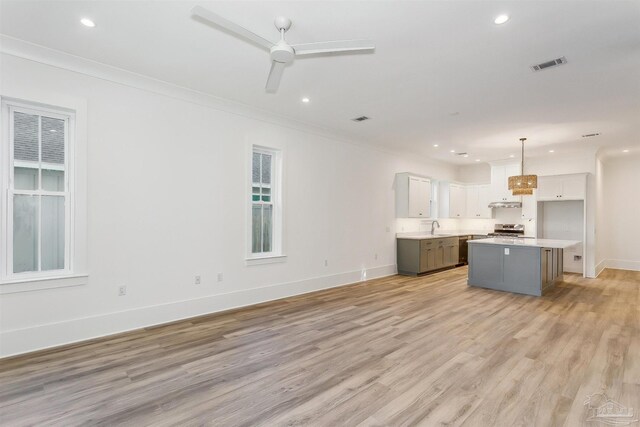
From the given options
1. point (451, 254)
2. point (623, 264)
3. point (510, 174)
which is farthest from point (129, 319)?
point (623, 264)

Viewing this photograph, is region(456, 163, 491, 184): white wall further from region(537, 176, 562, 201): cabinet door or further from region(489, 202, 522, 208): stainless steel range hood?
region(537, 176, 562, 201): cabinet door

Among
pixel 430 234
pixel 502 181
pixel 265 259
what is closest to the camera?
pixel 265 259

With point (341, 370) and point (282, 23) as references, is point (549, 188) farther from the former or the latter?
point (282, 23)

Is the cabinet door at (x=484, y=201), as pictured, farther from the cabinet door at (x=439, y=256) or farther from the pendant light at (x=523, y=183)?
the pendant light at (x=523, y=183)

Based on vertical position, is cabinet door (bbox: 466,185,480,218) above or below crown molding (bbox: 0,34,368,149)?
below

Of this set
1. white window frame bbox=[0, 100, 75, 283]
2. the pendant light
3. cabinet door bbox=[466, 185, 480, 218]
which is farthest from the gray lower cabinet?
white window frame bbox=[0, 100, 75, 283]

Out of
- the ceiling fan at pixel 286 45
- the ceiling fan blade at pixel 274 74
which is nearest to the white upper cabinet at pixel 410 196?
the ceiling fan blade at pixel 274 74

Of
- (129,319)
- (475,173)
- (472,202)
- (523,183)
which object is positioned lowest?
(129,319)

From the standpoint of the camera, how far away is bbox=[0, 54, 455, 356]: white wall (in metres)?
3.38

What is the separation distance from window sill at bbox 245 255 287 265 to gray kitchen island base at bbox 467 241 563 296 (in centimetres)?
372

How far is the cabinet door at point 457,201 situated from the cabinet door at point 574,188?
7.87 feet

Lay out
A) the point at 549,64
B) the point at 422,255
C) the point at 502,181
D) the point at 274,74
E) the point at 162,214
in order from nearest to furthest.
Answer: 1. the point at 274,74
2. the point at 549,64
3. the point at 162,214
4. the point at 422,255
5. the point at 502,181

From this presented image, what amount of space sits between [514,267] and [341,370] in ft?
14.5

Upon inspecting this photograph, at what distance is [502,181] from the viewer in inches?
344
